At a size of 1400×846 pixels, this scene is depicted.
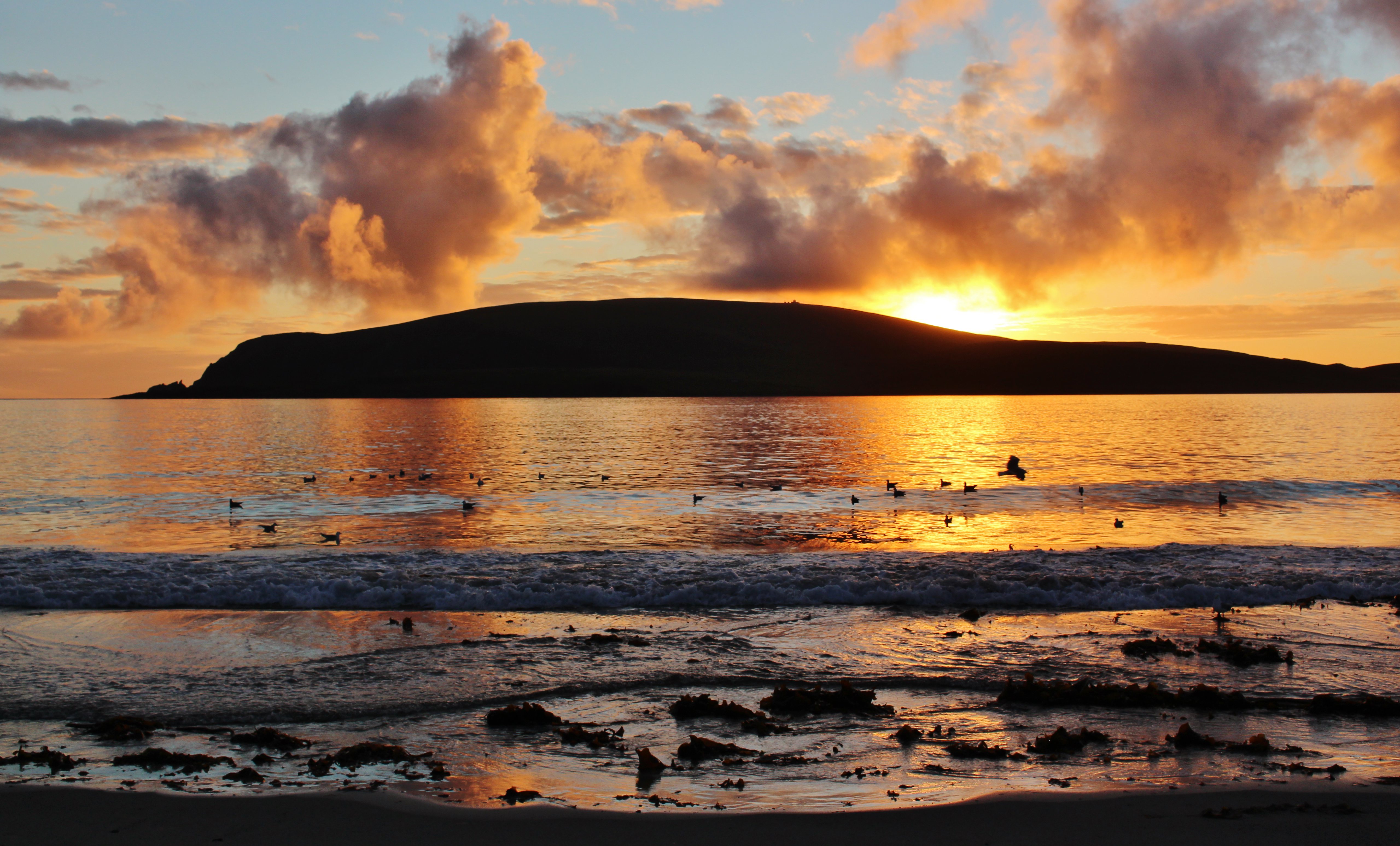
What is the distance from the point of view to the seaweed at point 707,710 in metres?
10.7

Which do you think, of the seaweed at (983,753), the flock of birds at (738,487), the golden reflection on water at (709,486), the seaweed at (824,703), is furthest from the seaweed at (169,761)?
the flock of birds at (738,487)

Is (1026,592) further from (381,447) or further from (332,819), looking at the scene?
(381,447)

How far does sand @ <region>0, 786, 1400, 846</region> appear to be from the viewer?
7.65 meters

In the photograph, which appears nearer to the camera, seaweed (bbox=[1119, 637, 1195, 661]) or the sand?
the sand

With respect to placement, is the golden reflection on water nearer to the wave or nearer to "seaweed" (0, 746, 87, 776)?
the wave

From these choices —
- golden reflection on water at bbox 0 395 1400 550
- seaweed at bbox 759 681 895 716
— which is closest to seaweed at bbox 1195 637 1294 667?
seaweed at bbox 759 681 895 716

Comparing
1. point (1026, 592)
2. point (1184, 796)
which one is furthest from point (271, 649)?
point (1026, 592)

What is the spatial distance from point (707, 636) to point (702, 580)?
408cm

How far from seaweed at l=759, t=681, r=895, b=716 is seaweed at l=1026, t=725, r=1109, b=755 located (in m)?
1.82

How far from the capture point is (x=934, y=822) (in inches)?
313

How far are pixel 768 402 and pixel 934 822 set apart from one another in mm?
182335

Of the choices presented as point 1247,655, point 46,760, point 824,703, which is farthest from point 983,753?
point 46,760

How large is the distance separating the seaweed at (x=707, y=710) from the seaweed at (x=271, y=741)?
4.38 metres

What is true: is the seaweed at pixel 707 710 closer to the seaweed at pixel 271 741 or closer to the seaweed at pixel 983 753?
the seaweed at pixel 983 753
